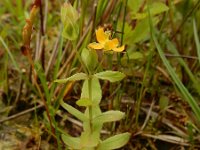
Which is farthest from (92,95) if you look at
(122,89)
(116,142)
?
(122,89)

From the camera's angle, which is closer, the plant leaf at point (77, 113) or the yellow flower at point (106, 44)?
the yellow flower at point (106, 44)

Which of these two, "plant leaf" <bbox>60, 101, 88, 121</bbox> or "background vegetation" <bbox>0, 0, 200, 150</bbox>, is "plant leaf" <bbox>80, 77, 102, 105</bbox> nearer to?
"plant leaf" <bbox>60, 101, 88, 121</bbox>

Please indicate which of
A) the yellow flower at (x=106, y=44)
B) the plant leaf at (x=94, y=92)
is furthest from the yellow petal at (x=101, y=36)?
the plant leaf at (x=94, y=92)

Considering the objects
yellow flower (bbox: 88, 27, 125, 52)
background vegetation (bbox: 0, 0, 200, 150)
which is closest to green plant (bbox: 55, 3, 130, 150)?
yellow flower (bbox: 88, 27, 125, 52)

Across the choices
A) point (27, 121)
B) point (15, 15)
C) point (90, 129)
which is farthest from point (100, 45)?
point (15, 15)

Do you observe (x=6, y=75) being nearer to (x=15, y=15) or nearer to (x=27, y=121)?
(x=27, y=121)

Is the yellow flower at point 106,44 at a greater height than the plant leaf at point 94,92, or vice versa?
the yellow flower at point 106,44

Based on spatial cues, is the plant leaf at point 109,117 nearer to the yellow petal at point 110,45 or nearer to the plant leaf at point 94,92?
the plant leaf at point 94,92
